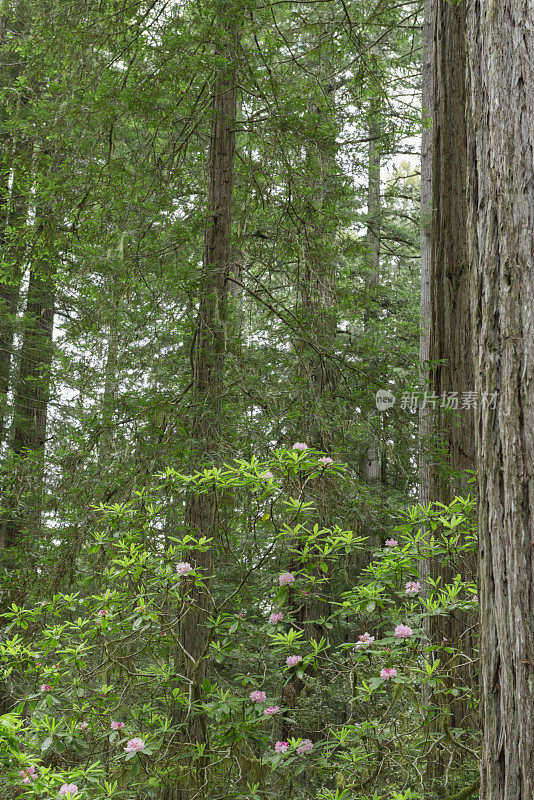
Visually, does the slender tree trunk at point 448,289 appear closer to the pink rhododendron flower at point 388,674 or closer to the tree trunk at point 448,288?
the tree trunk at point 448,288

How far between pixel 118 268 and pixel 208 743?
3.10 m

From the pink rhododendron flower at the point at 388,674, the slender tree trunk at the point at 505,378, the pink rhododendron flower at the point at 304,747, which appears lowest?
the pink rhododendron flower at the point at 304,747

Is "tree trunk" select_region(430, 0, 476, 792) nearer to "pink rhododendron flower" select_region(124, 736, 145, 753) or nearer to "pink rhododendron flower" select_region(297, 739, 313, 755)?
"pink rhododendron flower" select_region(297, 739, 313, 755)

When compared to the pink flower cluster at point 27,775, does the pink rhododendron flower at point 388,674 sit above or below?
above

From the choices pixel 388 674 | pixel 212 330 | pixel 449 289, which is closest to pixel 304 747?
pixel 388 674

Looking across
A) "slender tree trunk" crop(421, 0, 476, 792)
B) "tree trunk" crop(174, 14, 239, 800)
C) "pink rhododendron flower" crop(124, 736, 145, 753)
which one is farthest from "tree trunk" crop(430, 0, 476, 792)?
"pink rhododendron flower" crop(124, 736, 145, 753)

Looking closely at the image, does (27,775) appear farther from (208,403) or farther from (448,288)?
(448,288)

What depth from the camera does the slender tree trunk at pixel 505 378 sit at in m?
1.78

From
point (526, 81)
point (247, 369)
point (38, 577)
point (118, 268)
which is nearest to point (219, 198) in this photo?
point (118, 268)

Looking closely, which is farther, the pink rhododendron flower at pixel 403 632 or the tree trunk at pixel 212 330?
the tree trunk at pixel 212 330

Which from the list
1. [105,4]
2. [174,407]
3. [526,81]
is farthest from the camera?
[105,4]

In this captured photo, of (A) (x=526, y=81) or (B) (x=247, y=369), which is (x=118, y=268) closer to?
(B) (x=247, y=369)

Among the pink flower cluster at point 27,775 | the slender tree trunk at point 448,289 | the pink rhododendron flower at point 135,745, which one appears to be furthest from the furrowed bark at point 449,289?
the pink flower cluster at point 27,775

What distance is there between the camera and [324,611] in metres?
10.8
